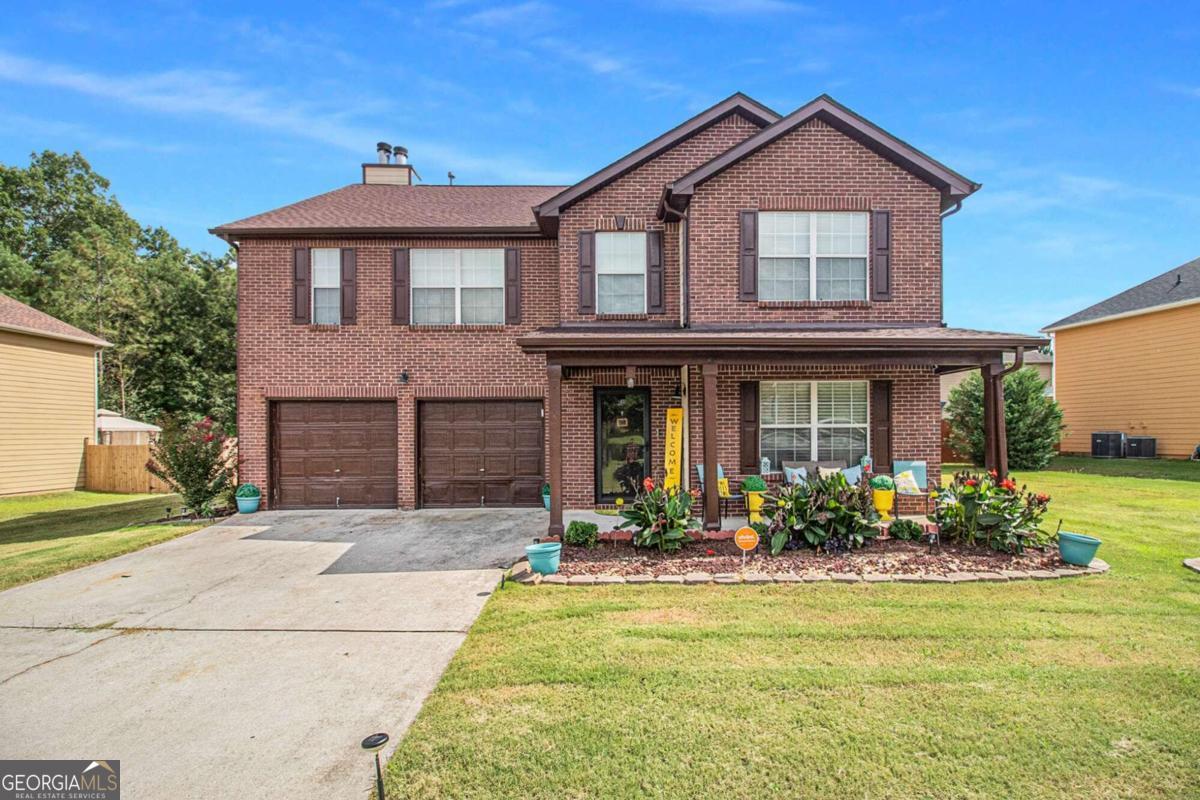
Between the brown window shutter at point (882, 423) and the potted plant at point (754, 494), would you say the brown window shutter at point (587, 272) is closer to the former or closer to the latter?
the potted plant at point (754, 494)

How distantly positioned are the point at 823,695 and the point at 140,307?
3271 centimetres

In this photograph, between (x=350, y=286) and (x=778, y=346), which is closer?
(x=778, y=346)

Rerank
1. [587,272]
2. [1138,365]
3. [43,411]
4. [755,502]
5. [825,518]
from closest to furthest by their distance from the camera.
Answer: [825,518]
[755,502]
[587,272]
[43,411]
[1138,365]

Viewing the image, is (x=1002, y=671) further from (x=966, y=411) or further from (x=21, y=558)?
(x=966, y=411)

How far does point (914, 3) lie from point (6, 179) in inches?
1859

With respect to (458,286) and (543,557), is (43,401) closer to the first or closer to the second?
(458,286)

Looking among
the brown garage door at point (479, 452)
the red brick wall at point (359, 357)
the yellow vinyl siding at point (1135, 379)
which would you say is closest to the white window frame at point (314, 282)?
the red brick wall at point (359, 357)

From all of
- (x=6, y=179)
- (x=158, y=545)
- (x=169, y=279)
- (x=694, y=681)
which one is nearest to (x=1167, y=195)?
(x=694, y=681)

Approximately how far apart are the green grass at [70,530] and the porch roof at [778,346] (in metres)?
6.94

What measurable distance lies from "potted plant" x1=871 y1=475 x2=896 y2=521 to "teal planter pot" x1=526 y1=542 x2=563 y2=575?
4709 mm

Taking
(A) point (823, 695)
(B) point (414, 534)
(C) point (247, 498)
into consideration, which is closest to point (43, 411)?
(C) point (247, 498)

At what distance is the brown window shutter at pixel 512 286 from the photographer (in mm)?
10742

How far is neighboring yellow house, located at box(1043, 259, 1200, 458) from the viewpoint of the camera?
56.4 ft

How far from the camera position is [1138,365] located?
18.7 m
